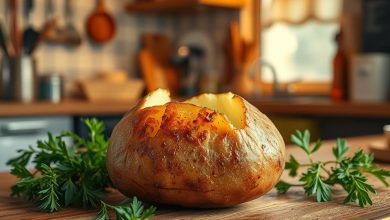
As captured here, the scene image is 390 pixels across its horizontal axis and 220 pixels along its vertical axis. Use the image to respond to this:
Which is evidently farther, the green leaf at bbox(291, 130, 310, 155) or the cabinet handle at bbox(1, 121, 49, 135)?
the cabinet handle at bbox(1, 121, 49, 135)

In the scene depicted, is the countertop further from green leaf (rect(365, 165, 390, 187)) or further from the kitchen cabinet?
green leaf (rect(365, 165, 390, 187))

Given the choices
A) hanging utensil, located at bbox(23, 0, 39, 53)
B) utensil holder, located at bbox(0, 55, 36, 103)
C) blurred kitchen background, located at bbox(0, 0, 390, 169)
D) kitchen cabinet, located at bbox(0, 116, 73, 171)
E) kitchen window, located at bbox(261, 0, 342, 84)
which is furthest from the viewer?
kitchen window, located at bbox(261, 0, 342, 84)

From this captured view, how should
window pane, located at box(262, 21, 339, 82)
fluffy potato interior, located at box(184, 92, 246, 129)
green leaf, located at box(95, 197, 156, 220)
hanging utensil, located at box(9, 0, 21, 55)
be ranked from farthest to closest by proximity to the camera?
window pane, located at box(262, 21, 339, 82), hanging utensil, located at box(9, 0, 21, 55), fluffy potato interior, located at box(184, 92, 246, 129), green leaf, located at box(95, 197, 156, 220)

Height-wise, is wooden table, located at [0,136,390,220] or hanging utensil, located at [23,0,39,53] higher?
hanging utensil, located at [23,0,39,53]

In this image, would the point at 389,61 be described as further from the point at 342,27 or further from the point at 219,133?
the point at 219,133

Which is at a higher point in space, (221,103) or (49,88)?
(221,103)

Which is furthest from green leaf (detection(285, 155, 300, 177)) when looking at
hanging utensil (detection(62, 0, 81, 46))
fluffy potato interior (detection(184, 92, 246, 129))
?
hanging utensil (detection(62, 0, 81, 46))

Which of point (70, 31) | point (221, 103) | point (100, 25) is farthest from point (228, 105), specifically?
point (100, 25)

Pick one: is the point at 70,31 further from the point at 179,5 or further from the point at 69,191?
the point at 69,191
